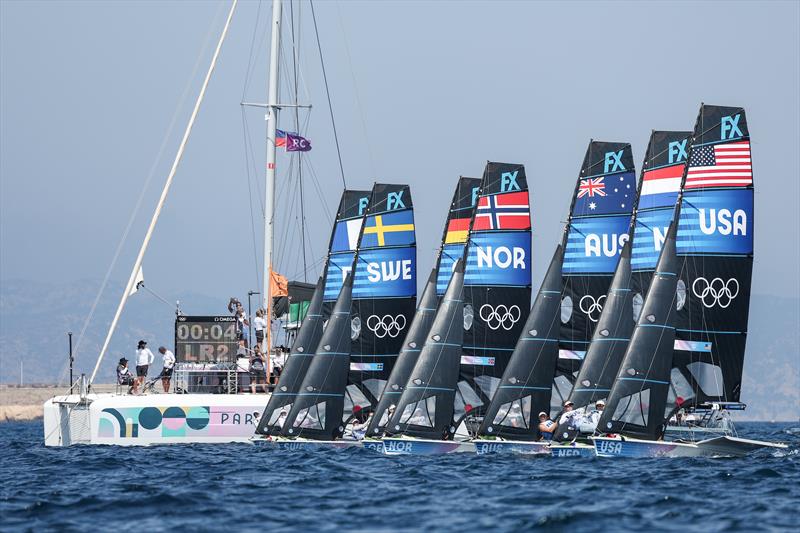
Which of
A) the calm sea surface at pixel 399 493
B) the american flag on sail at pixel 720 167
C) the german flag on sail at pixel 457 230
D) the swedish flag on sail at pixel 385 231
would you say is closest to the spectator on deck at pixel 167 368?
the swedish flag on sail at pixel 385 231

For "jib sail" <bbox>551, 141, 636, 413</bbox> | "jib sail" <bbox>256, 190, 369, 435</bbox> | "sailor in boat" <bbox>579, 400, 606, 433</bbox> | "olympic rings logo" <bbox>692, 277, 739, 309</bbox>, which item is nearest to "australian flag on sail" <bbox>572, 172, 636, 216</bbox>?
"jib sail" <bbox>551, 141, 636, 413</bbox>

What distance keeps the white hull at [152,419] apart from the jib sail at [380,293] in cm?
434

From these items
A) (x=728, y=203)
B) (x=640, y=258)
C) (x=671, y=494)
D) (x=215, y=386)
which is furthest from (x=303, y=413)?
(x=671, y=494)

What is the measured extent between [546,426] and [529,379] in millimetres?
1538

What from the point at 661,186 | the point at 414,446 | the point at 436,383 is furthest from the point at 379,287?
the point at 661,186

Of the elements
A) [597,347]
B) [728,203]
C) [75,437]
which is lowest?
[75,437]

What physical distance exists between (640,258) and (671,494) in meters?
17.1

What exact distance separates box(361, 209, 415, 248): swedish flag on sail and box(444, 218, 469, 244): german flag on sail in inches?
85.4

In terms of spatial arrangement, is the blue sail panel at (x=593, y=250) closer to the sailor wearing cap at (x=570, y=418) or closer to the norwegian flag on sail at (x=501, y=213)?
the norwegian flag on sail at (x=501, y=213)

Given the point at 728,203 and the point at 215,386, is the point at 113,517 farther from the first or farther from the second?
the point at 215,386

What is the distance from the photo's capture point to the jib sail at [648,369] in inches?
1532

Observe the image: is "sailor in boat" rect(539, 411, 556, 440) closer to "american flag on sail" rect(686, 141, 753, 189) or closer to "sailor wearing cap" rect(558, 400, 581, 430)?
"sailor wearing cap" rect(558, 400, 581, 430)

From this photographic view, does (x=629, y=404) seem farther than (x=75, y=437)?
No

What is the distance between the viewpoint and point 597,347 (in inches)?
1650
